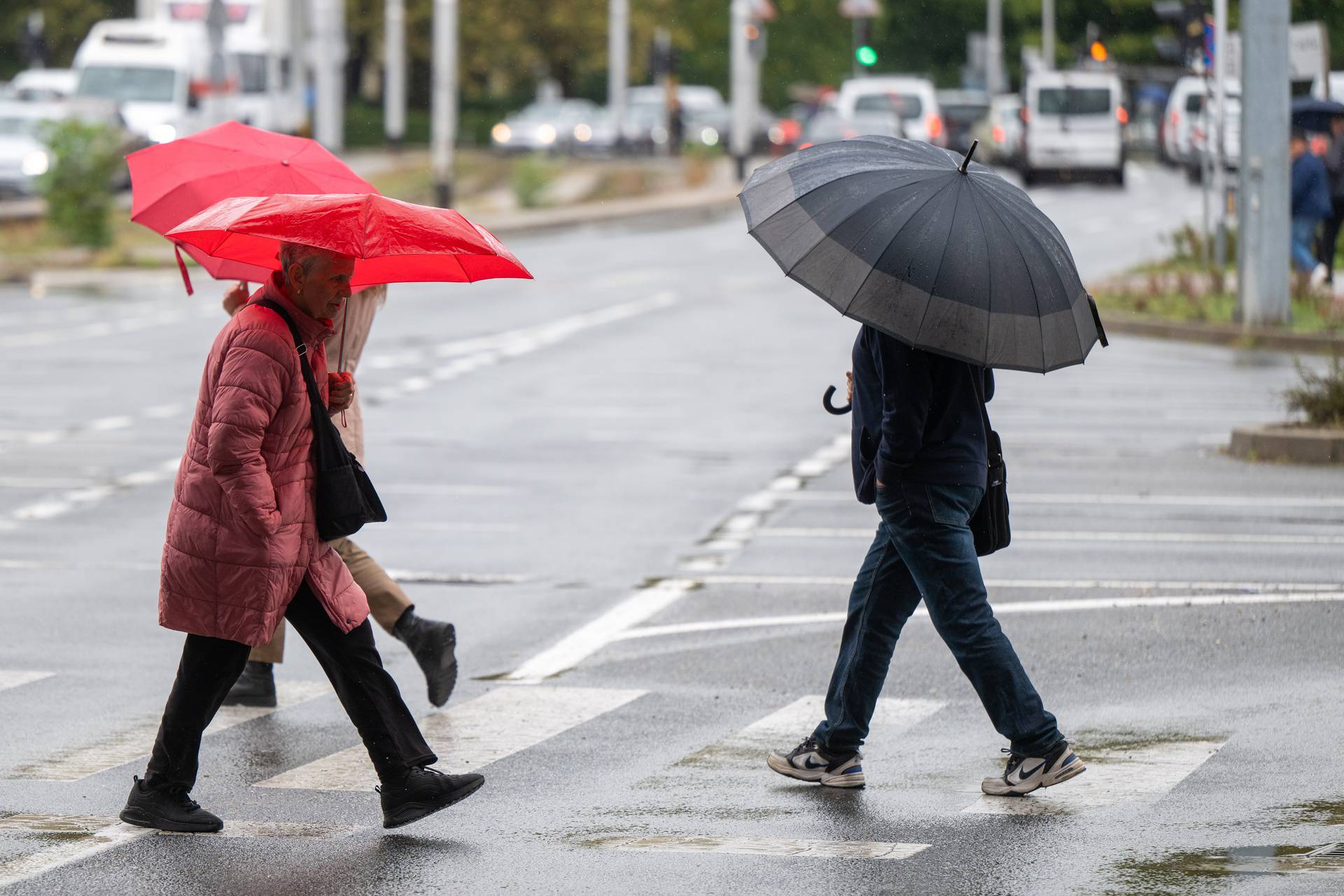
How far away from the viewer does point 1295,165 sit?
2364 cm

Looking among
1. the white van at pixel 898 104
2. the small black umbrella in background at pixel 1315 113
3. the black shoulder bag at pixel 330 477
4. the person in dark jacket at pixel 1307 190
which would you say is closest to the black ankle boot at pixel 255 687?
the black shoulder bag at pixel 330 477

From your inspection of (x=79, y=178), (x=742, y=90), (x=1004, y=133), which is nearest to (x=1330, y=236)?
(x=79, y=178)

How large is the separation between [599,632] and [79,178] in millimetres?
25150

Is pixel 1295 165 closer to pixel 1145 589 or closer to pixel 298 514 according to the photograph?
pixel 1145 589

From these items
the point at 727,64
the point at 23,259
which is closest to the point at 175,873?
the point at 23,259

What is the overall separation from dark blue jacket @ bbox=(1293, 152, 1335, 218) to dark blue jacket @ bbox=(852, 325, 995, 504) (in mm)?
18022

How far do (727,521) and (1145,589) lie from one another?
8.90ft

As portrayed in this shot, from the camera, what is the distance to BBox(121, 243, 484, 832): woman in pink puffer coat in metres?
6.05

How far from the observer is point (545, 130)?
66.1 metres

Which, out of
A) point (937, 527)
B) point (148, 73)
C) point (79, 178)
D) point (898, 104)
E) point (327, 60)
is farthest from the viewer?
point (898, 104)

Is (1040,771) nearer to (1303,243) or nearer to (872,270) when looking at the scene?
(872,270)

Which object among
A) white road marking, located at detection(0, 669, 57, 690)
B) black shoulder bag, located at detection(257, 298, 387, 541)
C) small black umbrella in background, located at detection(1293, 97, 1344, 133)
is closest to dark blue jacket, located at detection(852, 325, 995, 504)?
black shoulder bag, located at detection(257, 298, 387, 541)

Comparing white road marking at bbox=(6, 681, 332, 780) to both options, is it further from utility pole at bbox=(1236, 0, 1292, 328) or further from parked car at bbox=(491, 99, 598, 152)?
parked car at bbox=(491, 99, 598, 152)

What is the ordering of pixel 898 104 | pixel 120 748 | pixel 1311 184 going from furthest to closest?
pixel 898 104 → pixel 1311 184 → pixel 120 748
